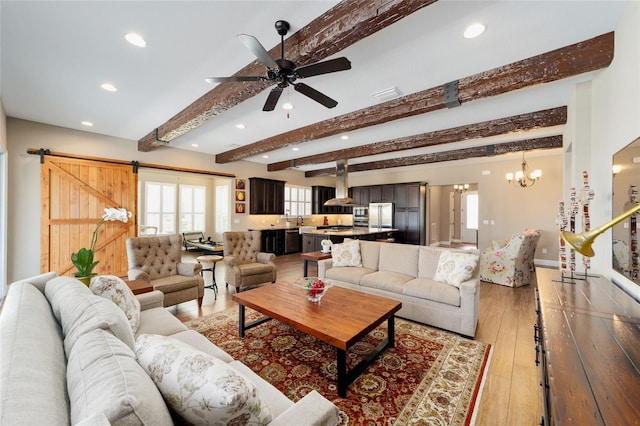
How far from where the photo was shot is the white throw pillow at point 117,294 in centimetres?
A: 180

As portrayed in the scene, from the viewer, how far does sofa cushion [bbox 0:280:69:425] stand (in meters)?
0.61

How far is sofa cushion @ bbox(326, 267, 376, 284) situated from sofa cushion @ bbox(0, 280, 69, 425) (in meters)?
2.96

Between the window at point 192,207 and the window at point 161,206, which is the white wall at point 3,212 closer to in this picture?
the window at point 161,206

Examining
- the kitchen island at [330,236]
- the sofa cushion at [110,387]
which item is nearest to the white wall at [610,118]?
the sofa cushion at [110,387]

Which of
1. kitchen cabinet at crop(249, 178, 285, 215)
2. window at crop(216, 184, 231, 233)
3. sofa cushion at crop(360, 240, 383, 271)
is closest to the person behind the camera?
sofa cushion at crop(360, 240, 383, 271)

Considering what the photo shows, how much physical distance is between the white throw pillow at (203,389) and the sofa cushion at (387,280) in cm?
255

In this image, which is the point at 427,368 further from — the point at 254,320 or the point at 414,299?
the point at 254,320

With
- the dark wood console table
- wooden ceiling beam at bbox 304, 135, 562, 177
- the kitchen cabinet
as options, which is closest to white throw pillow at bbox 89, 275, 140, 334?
the dark wood console table

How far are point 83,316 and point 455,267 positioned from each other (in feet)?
10.7

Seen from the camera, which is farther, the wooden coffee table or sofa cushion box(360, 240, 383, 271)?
sofa cushion box(360, 240, 383, 271)

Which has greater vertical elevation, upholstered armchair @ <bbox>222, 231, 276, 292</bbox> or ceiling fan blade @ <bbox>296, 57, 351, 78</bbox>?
ceiling fan blade @ <bbox>296, 57, 351, 78</bbox>

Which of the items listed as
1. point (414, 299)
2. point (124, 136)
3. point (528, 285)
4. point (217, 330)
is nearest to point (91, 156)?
point (124, 136)

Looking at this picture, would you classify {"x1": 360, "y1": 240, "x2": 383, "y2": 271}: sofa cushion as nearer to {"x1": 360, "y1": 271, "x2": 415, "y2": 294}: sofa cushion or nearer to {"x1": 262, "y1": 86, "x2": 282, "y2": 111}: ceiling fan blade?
{"x1": 360, "y1": 271, "x2": 415, "y2": 294}: sofa cushion

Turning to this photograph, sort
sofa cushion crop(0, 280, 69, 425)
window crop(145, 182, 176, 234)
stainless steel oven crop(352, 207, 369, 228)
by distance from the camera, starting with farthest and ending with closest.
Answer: stainless steel oven crop(352, 207, 369, 228)
window crop(145, 182, 176, 234)
sofa cushion crop(0, 280, 69, 425)
